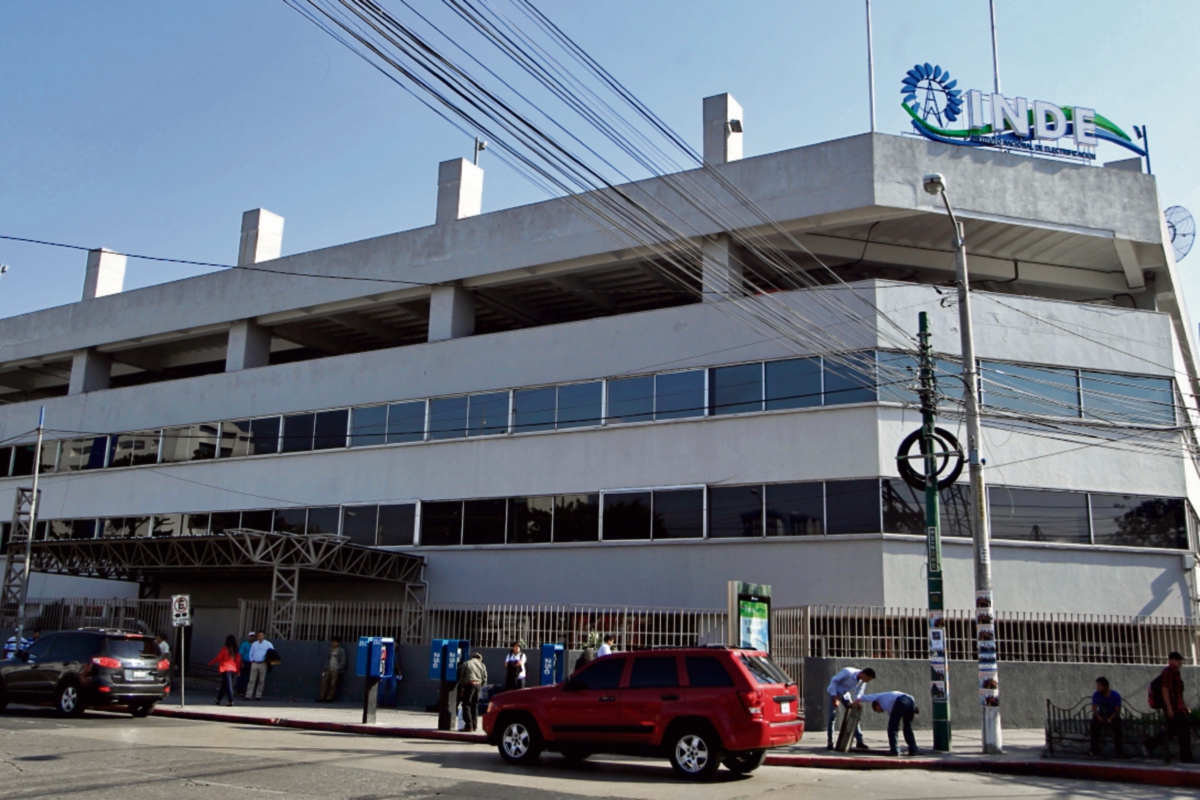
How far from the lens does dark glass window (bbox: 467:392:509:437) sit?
88.8 ft

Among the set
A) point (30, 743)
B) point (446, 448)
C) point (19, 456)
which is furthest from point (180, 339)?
point (30, 743)

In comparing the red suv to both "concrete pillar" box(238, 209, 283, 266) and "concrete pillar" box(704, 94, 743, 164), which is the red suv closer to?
"concrete pillar" box(704, 94, 743, 164)

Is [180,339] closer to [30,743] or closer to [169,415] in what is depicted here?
[169,415]

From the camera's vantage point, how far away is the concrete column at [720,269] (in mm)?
24922

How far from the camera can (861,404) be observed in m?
22.3

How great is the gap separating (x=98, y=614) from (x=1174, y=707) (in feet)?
87.4

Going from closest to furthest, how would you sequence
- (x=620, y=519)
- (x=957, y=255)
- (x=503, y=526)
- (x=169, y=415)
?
1. (x=957, y=255)
2. (x=620, y=519)
3. (x=503, y=526)
4. (x=169, y=415)

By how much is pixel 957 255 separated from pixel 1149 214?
10445 mm

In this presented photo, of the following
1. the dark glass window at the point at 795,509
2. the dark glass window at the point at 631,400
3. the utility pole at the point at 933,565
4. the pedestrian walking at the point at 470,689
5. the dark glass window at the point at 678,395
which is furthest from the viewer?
the dark glass window at the point at 631,400

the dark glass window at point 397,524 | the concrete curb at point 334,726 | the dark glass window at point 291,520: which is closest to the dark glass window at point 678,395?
A: the dark glass window at point 397,524

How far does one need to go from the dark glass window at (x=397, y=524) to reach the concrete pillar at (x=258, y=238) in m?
10.7

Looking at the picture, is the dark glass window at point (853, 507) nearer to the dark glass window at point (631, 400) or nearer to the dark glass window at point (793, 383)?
the dark glass window at point (793, 383)

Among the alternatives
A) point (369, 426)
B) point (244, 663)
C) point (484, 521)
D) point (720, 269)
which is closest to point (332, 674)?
point (244, 663)

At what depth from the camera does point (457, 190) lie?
30188 mm
